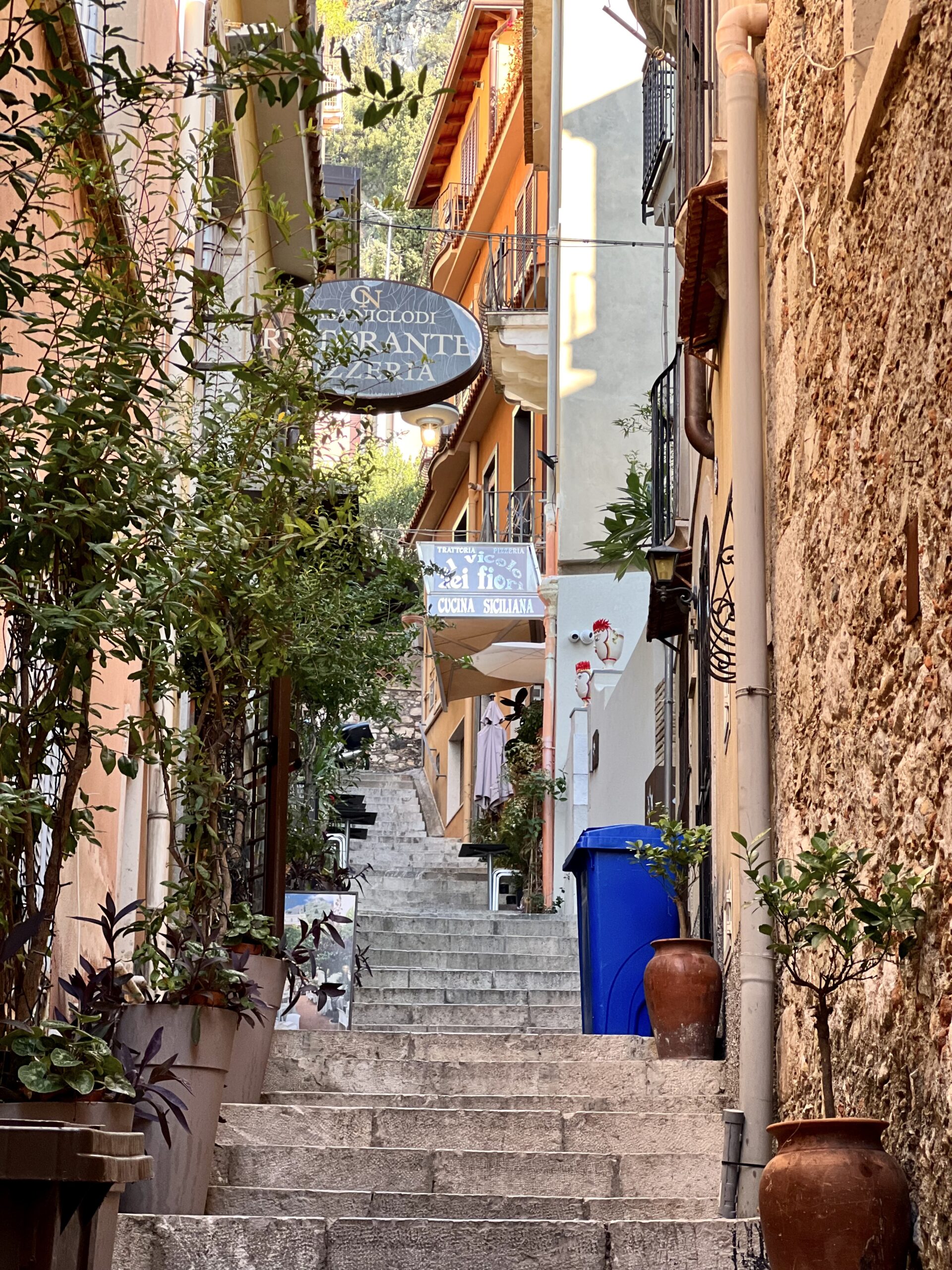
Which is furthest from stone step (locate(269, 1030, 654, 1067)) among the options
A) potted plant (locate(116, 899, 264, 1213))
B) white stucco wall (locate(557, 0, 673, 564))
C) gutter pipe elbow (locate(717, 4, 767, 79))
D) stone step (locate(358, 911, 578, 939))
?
white stucco wall (locate(557, 0, 673, 564))

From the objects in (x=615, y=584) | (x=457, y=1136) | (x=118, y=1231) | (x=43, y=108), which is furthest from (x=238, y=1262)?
(x=615, y=584)

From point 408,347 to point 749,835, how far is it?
20.7 ft

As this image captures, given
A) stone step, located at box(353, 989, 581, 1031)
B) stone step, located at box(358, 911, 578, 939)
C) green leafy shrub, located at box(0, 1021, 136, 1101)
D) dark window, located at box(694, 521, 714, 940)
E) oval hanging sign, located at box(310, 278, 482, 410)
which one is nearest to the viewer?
green leafy shrub, located at box(0, 1021, 136, 1101)

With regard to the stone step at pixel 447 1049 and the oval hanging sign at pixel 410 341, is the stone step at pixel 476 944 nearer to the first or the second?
the oval hanging sign at pixel 410 341

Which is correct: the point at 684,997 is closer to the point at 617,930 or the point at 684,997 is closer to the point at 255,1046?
the point at 617,930

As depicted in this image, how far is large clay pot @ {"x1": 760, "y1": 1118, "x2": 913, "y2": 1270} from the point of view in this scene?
12.1 ft

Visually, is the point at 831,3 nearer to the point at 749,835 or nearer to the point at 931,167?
the point at 931,167

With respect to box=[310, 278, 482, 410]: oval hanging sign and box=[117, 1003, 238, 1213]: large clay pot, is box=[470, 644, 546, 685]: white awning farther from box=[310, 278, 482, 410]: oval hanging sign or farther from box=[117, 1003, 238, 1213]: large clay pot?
box=[117, 1003, 238, 1213]: large clay pot

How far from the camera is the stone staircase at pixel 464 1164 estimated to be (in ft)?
16.0

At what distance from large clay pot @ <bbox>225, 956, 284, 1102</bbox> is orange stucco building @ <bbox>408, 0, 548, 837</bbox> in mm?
9590

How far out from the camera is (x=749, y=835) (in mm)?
5992

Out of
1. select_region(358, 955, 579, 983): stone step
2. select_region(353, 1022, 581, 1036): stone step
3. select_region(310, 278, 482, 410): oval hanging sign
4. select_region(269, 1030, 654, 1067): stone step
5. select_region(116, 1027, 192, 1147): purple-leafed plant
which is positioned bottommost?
select_region(116, 1027, 192, 1147): purple-leafed plant

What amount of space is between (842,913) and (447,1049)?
3979 millimetres

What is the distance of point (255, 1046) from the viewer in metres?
6.79
